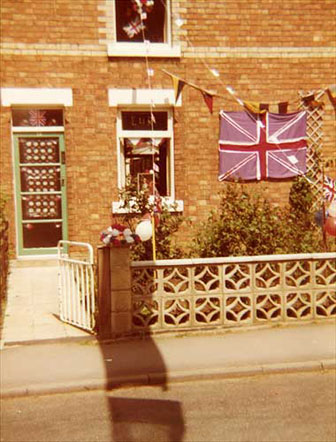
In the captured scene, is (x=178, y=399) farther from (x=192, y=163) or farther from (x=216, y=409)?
(x=192, y=163)

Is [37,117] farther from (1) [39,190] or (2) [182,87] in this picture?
(2) [182,87]

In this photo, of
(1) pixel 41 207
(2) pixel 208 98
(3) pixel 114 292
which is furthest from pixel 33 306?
(2) pixel 208 98

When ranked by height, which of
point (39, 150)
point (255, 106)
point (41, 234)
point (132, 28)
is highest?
point (132, 28)

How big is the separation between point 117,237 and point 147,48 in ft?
17.7

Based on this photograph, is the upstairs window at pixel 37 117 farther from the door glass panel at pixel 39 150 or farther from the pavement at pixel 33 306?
the pavement at pixel 33 306

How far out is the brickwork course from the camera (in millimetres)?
9875

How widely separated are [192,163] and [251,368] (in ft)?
18.8

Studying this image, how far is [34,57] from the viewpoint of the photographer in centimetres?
985

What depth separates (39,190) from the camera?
10266mm

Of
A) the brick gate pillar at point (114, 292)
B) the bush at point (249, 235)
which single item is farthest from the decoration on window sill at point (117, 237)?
the bush at point (249, 235)

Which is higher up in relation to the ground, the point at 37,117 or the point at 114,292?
the point at 37,117

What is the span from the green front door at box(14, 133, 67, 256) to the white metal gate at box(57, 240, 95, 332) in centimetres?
337

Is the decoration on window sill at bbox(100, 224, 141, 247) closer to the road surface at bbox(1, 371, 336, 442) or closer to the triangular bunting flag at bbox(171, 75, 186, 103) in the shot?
the road surface at bbox(1, 371, 336, 442)

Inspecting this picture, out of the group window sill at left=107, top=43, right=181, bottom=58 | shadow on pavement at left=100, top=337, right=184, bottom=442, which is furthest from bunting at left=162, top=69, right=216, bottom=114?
shadow on pavement at left=100, top=337, right=184, bottom=442
